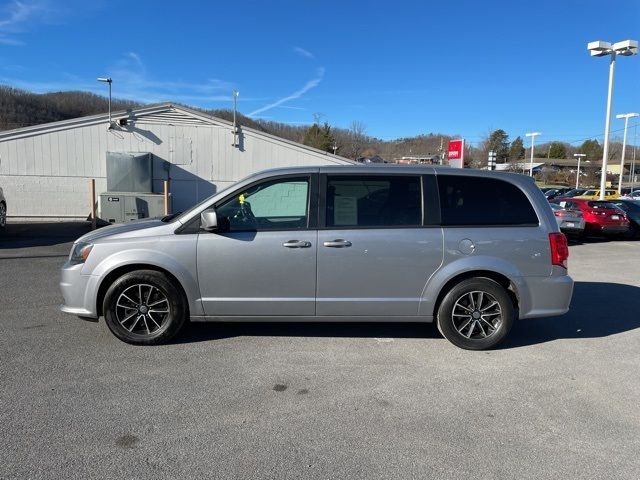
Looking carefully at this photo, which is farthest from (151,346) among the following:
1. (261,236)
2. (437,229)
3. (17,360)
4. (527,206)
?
(527,206)

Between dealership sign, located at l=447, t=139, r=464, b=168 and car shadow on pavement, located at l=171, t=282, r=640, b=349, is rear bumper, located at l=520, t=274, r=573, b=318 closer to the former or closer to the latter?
car shadow on pavement, located at l=171, t=282, r=640, b=349

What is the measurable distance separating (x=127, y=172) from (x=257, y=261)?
1442 cm

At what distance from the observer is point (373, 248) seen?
4.62 metres

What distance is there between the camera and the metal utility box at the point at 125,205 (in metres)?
16.4

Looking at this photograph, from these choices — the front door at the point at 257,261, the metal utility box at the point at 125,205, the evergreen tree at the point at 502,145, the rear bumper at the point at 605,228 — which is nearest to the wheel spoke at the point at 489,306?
the front door at the point at 257,261

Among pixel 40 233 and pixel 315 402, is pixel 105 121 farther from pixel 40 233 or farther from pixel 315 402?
pixel 315 402

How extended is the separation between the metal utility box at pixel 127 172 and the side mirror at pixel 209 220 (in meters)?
14.1

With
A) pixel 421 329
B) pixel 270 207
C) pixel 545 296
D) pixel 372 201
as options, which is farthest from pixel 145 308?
pixel 545 296

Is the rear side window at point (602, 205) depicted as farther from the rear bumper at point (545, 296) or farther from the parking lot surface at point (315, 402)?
the rear bumper at point (545, 296)

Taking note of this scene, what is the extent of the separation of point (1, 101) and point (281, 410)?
86.6 meters

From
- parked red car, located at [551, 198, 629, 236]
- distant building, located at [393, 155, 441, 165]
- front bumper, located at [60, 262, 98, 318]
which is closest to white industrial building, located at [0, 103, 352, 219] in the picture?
parked red car, located at [551, 198, 629, 236]

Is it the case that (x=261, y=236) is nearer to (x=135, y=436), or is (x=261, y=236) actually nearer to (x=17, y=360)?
(x=135, y=436)

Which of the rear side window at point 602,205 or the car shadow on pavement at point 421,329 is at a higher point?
the rear side window at point 602,205

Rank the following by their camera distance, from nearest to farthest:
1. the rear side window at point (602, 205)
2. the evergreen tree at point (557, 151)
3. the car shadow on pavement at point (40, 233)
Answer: the car shadow on pavement at point (40, 233), the rear side window at point (602, 205), the evergreen tree at point (557, 151)
